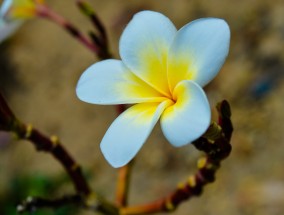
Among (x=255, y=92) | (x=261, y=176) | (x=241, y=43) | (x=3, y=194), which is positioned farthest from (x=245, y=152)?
(x=3, y=194)

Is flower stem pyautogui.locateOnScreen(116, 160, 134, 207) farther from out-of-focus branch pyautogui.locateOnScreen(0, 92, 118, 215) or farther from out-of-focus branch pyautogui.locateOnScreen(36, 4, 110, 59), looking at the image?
out-of-focus branch pyautogui.locateOnScreen(36, 4, 110, 59)

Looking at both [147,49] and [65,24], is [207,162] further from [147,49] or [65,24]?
[65,24]

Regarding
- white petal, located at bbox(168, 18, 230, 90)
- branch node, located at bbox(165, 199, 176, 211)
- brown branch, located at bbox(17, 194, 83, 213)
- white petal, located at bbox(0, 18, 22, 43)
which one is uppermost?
white petal, located at bbox(168, 18, 230, 90)

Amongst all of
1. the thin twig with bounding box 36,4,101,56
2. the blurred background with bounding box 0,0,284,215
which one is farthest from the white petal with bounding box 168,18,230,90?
the blurred background with bounding box 0,0,284,215

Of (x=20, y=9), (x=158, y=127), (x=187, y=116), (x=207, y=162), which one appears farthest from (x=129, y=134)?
(x=158, y=127)

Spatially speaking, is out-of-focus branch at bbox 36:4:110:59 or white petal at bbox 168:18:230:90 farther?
out-of-focus branch at bbox 36:4:110:59
